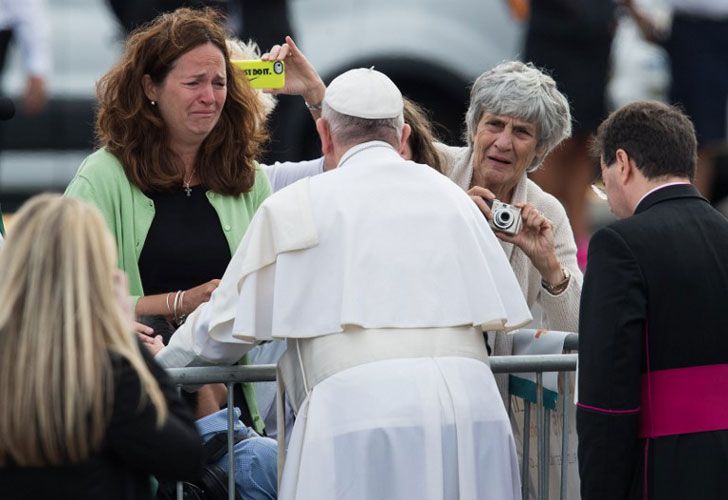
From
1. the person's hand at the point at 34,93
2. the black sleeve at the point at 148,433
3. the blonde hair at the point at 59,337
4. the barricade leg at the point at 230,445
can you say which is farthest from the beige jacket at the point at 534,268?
the person's hand at the point at 34,93

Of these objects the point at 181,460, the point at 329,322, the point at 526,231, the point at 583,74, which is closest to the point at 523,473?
the point at 526,231

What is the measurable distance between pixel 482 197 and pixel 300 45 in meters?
4.52

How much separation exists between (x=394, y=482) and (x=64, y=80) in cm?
575

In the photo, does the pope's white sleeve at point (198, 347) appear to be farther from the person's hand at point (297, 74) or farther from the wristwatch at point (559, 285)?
the person's hand at point (297, 74)

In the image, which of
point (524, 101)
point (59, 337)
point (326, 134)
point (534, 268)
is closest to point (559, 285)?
point (534, 268)

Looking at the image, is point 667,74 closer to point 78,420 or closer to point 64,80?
point 64,80

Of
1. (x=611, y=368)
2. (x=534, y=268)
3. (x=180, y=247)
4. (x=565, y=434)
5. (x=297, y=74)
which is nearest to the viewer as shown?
(x=611, y=368)

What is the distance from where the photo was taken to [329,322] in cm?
408

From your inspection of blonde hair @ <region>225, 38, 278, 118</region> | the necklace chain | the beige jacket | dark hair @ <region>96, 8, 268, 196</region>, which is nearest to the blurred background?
blonde hair @ <region>225, 38, 278, 118</region>

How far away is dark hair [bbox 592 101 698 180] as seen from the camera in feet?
13.8

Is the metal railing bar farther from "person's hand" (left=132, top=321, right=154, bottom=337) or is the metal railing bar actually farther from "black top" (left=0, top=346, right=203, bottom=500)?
"black top" (left=0, top=346, right=203, bottom=500)

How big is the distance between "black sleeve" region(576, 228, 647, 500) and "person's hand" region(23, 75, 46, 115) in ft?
18.7

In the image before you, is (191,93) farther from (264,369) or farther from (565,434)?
(565,434)

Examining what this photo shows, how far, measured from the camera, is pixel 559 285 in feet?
16.4
